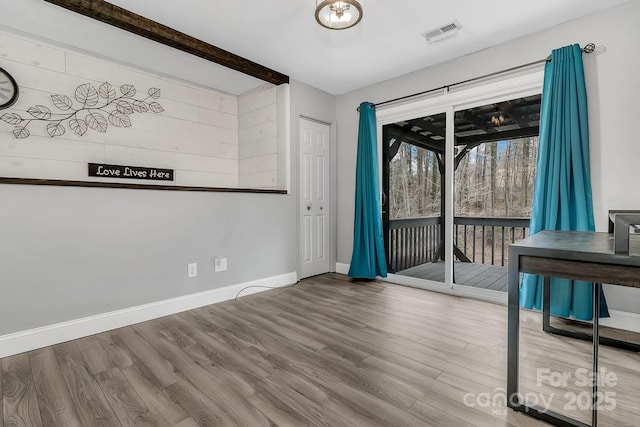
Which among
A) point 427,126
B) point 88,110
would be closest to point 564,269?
point 427,126

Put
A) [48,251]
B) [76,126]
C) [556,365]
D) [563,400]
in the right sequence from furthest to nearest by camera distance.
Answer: [76,126], [48,251], [556,365], [563,400]

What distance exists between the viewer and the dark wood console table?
3.88 ft

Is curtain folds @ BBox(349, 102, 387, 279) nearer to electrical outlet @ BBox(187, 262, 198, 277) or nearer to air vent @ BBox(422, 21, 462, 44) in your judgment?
air vent @ BBox(422, 21, 462, 44)

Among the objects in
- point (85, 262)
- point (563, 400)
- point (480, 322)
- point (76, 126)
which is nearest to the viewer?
point (563, 400)

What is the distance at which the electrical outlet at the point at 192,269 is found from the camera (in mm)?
2819

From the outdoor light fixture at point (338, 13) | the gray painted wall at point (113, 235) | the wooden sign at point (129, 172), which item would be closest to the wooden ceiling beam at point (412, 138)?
the gray painted wall at point (113, 235)

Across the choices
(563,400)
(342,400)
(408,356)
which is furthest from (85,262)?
(563,400)

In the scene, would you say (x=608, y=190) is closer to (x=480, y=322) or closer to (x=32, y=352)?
(x=480, y=322)

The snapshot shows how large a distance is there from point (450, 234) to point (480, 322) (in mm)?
1032

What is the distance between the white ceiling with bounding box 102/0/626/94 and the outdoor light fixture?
29 centimetres

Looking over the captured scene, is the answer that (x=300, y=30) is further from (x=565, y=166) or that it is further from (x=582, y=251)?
(x=582, y=251)

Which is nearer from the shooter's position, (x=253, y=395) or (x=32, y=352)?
(x=253, y=395)

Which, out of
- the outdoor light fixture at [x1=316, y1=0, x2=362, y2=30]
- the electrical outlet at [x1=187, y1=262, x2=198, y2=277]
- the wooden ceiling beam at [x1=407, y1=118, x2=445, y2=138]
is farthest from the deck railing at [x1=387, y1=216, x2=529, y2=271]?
the outdoor light fixture at [x1=316, y1=0, x2=362, y2=30]

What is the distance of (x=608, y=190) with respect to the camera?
2340 mm
